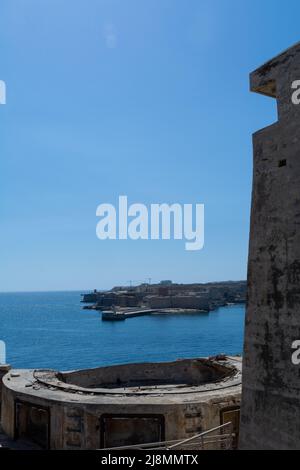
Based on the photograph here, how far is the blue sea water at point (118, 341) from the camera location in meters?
75.3

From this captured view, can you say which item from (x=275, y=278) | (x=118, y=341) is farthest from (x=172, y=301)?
(x=275, y=278)

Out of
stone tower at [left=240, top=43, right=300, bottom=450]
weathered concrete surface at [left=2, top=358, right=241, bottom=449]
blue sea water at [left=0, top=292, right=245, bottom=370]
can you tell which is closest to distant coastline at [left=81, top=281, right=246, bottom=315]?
blue sea water at [left=0, top=292, right=245, bottom=370]

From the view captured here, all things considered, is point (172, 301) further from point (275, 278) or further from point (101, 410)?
point (275, 278)

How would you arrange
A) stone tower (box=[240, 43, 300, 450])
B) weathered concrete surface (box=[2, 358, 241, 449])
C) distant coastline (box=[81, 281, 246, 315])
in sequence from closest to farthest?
stone tower (box=[240, 43, 300, 450])
weathered concrete surface (box=[2, 358, 241, 449])
distant coastline (box=[81, 281, 246, 315])

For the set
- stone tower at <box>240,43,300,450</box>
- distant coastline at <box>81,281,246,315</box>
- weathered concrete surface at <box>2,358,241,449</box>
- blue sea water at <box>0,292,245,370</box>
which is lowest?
blue sea water at <box>0,292,245,370</box>

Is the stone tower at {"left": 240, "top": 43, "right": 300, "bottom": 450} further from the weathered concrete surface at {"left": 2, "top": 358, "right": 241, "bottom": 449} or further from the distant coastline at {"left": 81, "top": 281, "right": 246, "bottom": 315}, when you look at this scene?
the distant coastline at {"left": 81, "top": 281, "right": 246, "bottom": 315}

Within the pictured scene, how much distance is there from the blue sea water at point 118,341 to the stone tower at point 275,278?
60.2 metres

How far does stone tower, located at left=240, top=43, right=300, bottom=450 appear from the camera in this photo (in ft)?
36.4

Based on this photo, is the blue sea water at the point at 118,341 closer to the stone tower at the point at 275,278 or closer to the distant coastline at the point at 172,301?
the distant coastline at the point at 172,301

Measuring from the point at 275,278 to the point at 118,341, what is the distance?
86576 mm

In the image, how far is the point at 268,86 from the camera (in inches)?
505

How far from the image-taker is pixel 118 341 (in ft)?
311

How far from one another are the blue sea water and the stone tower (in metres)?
60.2
